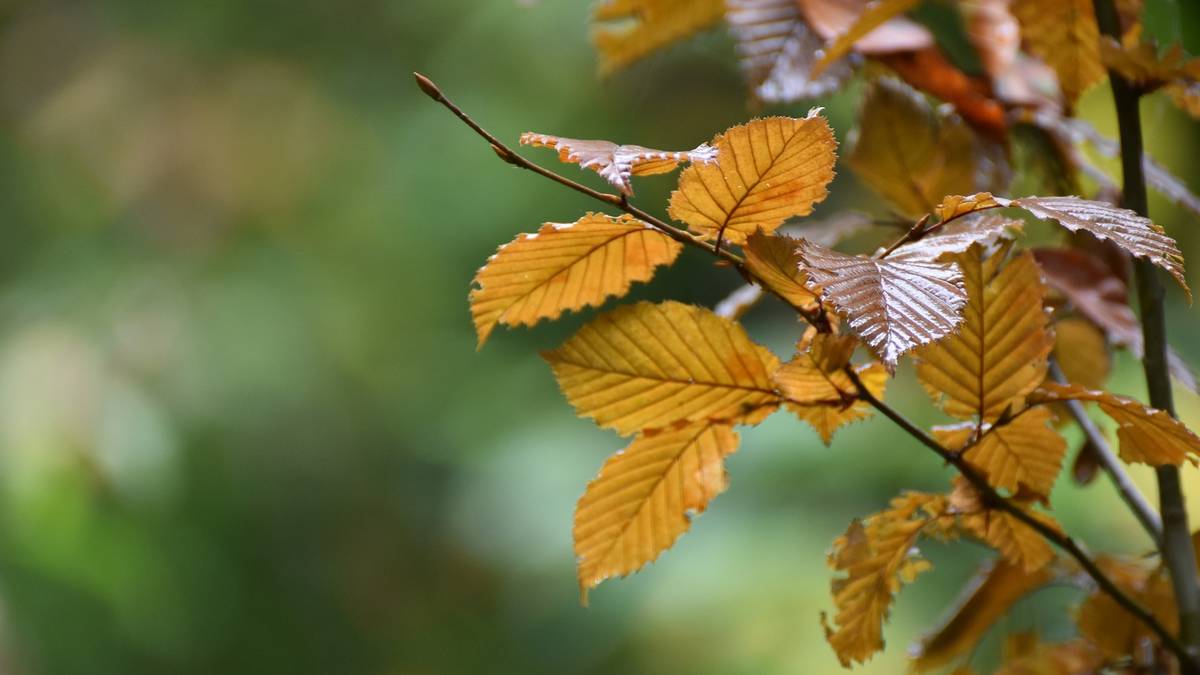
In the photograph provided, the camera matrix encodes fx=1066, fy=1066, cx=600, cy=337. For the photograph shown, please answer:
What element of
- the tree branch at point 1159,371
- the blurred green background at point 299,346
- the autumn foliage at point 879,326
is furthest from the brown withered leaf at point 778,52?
the blurred green background at point 299,346

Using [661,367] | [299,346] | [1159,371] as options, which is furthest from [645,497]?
A: [299,346]

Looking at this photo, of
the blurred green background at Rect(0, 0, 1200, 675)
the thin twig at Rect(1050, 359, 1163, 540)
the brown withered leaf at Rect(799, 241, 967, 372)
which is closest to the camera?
the brown withered leaf at Rect(799, 241, 967, 372)

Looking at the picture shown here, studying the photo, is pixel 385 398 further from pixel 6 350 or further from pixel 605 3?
pixel 605 3

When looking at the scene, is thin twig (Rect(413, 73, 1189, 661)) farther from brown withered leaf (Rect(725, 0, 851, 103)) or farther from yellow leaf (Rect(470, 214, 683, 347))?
brown withered leaf (Rect(725, 0, 851, 103))

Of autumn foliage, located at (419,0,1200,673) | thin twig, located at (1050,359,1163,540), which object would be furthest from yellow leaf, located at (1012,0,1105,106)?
thin twig, located at (1050,359,1163,540)

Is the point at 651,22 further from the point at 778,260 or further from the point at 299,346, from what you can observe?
the point at 299,346

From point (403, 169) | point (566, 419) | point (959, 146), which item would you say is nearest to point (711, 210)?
point (959, 146)
